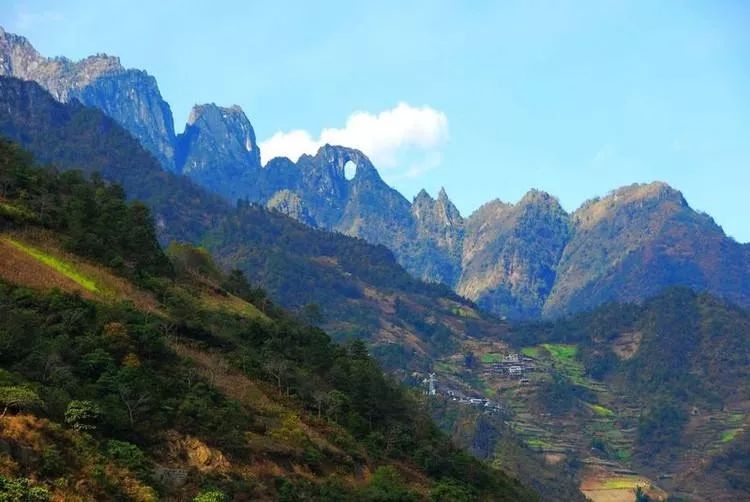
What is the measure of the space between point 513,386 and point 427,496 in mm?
144019

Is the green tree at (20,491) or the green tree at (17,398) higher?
the green tree at (17,398)

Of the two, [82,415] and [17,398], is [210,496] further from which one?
[17,398]

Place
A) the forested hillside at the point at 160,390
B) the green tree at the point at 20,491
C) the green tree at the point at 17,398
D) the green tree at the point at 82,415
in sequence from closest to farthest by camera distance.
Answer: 1. the green tree at the point at 20,491
2. the green tree at the point at 17,398
3. the forested hillside at the point at 160,390
4. the green tree at the point at 82,415

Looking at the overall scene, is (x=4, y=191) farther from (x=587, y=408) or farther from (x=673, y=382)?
(x=673, y=382)

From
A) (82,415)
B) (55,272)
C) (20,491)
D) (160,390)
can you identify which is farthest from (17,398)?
(55,272)

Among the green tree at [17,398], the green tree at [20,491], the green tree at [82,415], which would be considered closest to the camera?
the green tree at [20,491]

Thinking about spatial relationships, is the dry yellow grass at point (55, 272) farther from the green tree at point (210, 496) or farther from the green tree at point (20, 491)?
the green tree at point (20, 491)

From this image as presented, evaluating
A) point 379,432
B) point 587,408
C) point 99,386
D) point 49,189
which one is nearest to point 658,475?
point 587,408

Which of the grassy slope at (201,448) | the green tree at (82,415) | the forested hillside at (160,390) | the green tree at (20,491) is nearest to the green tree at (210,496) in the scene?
the forested hillside at (160,390)

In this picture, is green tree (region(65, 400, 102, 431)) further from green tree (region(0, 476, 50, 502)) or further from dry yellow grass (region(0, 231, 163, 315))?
dry yellow grass (region(0, 231, 163, 315))

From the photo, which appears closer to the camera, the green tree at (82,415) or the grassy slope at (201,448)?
the grassy slope at (201,448)

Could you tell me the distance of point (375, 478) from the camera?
5016 cm

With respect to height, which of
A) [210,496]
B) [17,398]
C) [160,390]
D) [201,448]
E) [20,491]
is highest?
[160,390]

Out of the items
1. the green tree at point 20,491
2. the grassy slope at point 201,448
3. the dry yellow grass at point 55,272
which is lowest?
the green tree at point 20,491
